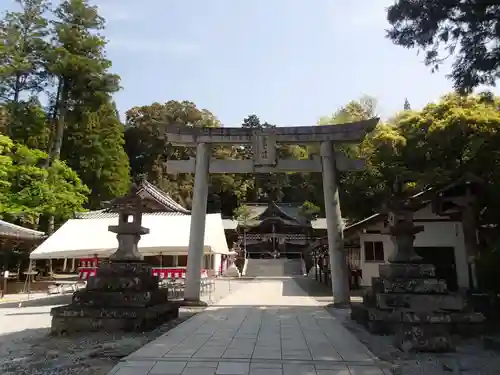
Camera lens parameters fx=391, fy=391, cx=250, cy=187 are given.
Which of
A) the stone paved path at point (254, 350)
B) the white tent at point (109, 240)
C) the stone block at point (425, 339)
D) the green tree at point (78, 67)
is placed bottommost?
the stone paved path at point (254, 350)

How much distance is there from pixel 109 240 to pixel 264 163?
6076 millimetres

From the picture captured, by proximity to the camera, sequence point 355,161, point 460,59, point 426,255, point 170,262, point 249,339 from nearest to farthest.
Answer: point 249,339
point 460,59
point 355,161
point 426,255
point 170,262

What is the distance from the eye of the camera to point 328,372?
15.2ft

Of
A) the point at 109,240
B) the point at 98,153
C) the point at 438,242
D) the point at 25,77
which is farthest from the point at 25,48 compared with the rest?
the point at 438,242

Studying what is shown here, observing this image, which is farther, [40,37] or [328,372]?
[40,37]

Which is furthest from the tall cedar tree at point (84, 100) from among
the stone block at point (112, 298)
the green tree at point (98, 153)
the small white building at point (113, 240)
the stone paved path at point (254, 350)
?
the stone paved path at point (254, 350)

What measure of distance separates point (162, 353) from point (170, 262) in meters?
18.8

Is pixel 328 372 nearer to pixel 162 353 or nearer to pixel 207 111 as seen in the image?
pixel 162 353

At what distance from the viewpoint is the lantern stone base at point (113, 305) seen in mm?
7219

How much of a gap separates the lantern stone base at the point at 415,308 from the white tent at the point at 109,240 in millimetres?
6608

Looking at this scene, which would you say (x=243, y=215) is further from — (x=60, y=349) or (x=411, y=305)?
(x=60, y=349)

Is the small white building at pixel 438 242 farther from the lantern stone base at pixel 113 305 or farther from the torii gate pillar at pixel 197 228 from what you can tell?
the lantern stone base at pixel 113 305

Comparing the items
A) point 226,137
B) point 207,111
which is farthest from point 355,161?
point 207,111

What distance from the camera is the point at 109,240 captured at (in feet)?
44.3
